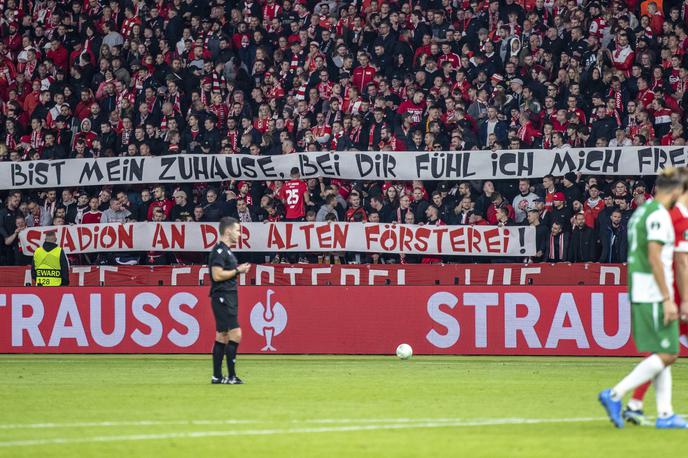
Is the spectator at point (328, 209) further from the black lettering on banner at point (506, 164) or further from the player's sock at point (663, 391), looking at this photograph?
the player's sock at point (663, 391)

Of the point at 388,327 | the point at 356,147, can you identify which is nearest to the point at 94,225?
the point at 356,147

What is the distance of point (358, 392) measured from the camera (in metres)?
14.1

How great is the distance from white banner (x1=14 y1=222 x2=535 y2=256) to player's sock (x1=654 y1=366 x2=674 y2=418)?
41.4 ft

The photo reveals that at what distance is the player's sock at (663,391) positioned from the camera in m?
10.1

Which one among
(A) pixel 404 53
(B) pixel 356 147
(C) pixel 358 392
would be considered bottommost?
(C) pixel 358 392

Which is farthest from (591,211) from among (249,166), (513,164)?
(249,166)

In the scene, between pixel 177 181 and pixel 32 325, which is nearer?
pixel 32 325

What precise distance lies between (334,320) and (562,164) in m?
5.50

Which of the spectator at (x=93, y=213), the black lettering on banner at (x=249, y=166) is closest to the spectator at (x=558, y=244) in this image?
the black lettering on banner at (x=249, y=166)

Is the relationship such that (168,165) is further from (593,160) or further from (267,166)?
(593,160)

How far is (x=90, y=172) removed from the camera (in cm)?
2623

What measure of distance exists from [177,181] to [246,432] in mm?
16001

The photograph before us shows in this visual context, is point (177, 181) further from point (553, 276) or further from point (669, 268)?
point (669, 268)

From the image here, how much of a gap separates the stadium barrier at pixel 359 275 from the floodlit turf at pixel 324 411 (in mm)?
2339
